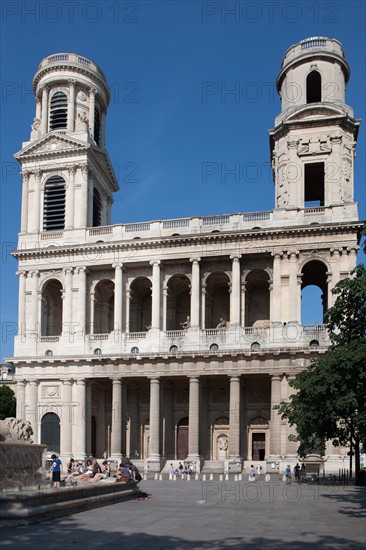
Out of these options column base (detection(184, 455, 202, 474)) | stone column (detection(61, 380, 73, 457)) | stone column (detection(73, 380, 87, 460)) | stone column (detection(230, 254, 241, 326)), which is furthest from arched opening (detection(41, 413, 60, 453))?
stone column (detection(230, 254, 241, 326))

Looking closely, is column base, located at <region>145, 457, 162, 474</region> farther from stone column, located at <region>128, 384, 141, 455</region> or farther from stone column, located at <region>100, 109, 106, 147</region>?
stone column, located at <region>100, 109, 106, 147</region>

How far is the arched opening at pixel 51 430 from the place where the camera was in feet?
188

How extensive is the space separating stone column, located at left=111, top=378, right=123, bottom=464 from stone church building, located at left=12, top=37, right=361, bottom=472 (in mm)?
110

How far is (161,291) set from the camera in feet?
187

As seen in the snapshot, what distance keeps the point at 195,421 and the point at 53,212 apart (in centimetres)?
2257

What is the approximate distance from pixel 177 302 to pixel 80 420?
13233 mm

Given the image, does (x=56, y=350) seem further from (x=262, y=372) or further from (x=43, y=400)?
(x=262, y=372)

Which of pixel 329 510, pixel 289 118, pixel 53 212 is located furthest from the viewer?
pixel 53 212

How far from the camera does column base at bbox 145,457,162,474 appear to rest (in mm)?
52875

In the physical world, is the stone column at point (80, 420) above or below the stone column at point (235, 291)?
below

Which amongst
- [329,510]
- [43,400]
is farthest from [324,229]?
[329,510]

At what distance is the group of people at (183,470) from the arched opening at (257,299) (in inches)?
494

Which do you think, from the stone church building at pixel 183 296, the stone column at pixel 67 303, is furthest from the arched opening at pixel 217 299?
the stone column at pixel 67 303

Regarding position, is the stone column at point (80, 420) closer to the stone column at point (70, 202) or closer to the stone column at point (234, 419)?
the stone column at point (234, 419)
